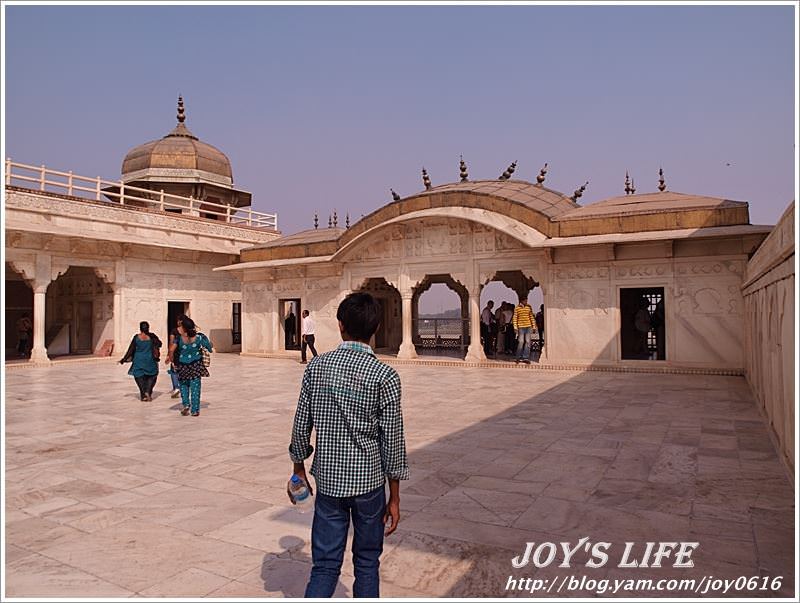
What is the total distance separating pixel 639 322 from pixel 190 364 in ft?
34.7

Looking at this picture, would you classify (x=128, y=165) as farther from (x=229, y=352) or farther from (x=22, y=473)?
(x=22, y=473)

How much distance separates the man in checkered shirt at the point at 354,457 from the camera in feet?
7.72

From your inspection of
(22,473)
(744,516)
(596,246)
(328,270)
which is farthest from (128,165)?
(744,516)

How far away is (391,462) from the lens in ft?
7.88

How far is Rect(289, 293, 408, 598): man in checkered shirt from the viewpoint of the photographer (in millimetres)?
2352

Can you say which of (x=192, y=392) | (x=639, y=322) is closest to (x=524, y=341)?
(x=639, y=322)

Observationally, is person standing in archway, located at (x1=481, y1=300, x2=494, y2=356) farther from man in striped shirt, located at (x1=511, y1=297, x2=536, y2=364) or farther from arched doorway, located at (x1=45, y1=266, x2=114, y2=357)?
arched doorway, located at (x1=45, y1=266, x2=114, y2=357)

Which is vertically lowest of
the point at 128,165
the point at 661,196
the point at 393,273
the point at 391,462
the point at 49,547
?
the point at 49,547

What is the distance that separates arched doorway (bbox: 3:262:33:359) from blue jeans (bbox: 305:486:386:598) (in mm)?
20225

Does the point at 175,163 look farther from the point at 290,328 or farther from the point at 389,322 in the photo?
the point at 389,322

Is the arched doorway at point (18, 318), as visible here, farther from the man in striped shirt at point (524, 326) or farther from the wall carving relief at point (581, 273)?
the wall carving relief at point (581, 273)

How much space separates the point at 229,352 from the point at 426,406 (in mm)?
14439

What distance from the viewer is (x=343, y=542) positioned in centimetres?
241

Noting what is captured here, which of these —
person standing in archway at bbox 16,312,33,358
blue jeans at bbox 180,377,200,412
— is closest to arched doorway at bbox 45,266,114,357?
person standing in archway at bbox 16,312,33,358
